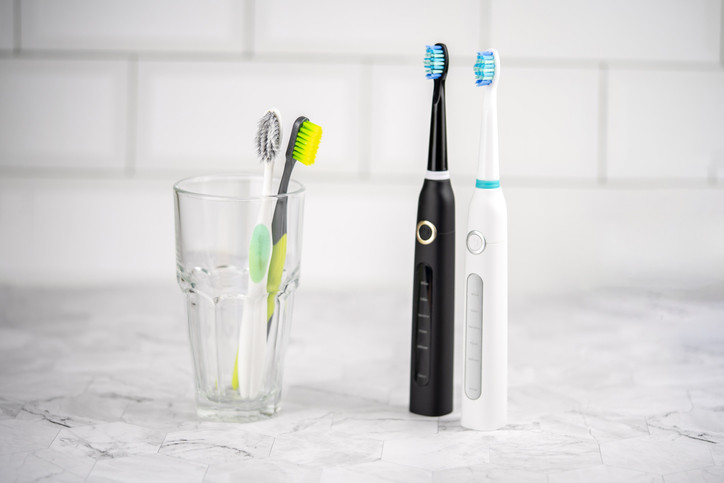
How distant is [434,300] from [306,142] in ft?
0.62

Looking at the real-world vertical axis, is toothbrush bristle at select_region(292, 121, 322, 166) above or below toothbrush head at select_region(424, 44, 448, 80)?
below

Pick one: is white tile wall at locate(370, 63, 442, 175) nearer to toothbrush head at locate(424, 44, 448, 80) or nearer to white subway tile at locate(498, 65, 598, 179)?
white subway tile at locate(498, 65, 598, 179)

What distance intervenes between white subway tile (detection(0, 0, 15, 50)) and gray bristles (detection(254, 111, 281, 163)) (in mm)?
682

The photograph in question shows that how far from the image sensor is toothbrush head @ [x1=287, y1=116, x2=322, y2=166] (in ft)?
2.72

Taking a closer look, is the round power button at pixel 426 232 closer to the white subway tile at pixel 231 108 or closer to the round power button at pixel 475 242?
the round power button at pixel 475 242

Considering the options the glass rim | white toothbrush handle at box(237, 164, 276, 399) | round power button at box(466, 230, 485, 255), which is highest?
the glass rim

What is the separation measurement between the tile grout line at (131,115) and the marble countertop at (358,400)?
7.8 inches

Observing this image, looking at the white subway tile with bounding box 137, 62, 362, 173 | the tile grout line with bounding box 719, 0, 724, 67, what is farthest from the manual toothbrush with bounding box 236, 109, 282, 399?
the tile grout line with bounding box 719, 0, 724, 67

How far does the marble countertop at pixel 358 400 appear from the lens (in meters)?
0.77

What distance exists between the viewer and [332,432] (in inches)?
33.3

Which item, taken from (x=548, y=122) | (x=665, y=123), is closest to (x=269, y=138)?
(x=548, y=122)

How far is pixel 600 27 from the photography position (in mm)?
1328

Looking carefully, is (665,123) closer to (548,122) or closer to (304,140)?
(548,122)

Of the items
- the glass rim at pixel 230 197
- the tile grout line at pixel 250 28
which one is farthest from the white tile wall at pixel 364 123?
the glass rim at pixel 230 197
